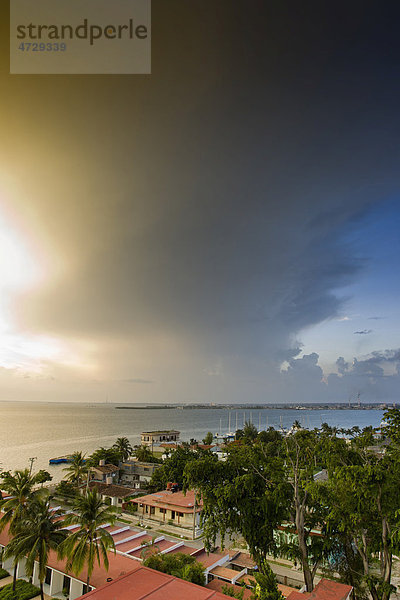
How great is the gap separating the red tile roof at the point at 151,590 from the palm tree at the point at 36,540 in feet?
14.8

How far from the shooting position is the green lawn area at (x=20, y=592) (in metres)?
19.7

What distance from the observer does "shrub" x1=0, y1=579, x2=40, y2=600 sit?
19688 millimetres

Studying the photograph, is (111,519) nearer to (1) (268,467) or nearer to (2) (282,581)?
(1) (268,467)

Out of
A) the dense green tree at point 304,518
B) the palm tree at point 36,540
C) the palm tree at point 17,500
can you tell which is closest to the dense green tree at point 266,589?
the dense green tree at point 304,518

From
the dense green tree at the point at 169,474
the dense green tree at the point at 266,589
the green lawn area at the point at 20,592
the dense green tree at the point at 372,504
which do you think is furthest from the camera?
the dense green tree at the point at 169,474

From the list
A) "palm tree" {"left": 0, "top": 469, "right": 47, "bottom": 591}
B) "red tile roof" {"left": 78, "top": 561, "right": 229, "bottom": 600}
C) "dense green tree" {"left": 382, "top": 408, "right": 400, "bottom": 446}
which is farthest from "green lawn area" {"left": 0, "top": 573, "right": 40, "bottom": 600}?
"dense green tree" {"left": 382, "top": 408, "right": 400, "bottom": 446}

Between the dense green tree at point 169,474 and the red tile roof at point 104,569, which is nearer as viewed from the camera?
the red tile roof at point 104,569

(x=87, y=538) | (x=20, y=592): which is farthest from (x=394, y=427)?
(x=20, y=592)

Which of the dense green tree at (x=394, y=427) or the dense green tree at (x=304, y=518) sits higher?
the dense green tree at (x=394, y=427)

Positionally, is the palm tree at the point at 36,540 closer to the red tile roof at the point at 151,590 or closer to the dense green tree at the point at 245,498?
the red tile roof at the point at 151,590

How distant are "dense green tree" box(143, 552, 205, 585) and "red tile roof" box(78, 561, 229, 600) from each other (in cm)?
241

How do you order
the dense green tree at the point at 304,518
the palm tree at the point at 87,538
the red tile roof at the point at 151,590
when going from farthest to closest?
the palm tree at the point at 87,538 → the dense green tree at the point at 304,518 → the red tile roof at the point at 151,590

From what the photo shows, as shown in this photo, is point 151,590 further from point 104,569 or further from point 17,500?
point 17,500

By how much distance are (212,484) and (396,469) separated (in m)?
10.0
